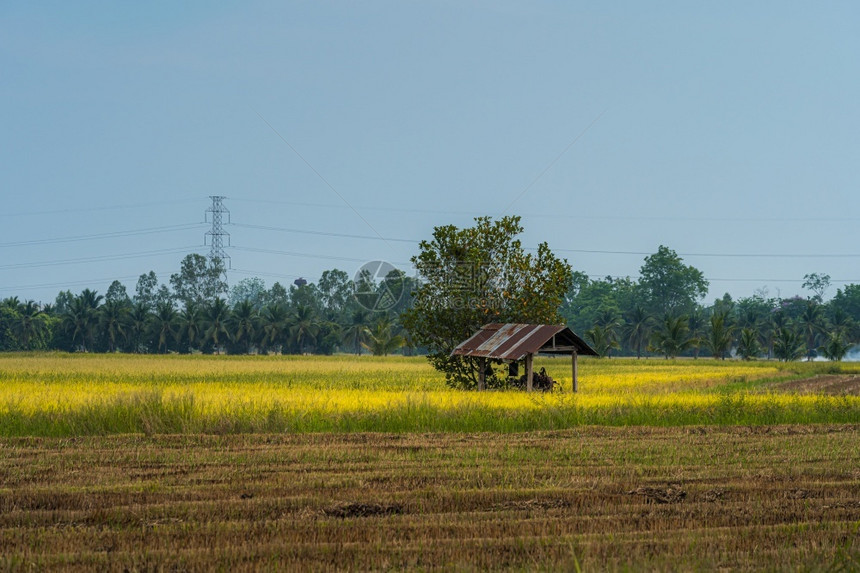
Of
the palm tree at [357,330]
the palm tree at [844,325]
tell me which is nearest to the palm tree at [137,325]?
the palm tree at [357,330]

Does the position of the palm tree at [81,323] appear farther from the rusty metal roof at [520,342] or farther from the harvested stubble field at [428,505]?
the harvested stubble field at [428,505]

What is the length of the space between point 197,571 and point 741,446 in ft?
36.6

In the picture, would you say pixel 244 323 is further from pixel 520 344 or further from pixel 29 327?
pixel 520 344

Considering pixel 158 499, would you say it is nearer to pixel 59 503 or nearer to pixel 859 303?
pixel 59 503

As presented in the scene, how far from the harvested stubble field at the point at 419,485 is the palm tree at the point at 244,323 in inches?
3085

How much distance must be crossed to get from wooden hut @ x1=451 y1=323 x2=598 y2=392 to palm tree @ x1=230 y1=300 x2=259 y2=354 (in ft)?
233

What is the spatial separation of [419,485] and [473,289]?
22.5 m

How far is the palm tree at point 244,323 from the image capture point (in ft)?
327

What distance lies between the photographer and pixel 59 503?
1070 cm

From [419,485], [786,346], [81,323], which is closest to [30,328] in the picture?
[81,323]

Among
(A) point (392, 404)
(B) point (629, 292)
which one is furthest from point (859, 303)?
(A) point (392, 404)

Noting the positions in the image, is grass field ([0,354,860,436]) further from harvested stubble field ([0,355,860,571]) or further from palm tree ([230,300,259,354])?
palm tree ([230,300,259,354])

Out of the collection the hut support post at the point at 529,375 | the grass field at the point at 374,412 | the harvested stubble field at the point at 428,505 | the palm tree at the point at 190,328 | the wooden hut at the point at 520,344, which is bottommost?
the harvested stubble field at the point at 428,505

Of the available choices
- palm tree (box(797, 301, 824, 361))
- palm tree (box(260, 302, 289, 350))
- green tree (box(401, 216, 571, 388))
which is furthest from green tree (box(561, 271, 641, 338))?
green tree (box(401, 216, 571, 388))
